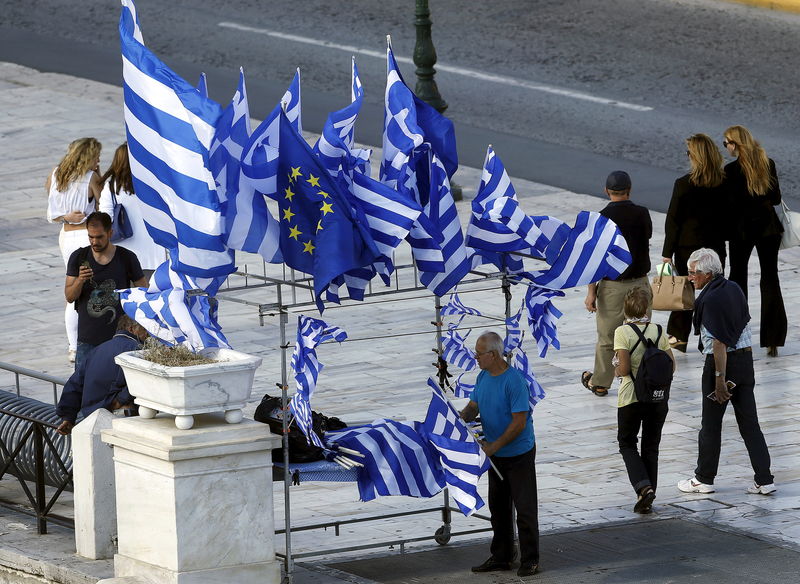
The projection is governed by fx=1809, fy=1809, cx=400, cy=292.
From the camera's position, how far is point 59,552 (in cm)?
1134

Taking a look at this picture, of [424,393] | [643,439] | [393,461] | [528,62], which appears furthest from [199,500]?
[528,62]

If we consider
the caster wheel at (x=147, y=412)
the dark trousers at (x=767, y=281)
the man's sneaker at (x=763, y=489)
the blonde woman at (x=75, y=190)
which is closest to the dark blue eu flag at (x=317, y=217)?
the caster wheel at (x=147, y=412)

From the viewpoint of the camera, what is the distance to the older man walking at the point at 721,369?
40.1ft

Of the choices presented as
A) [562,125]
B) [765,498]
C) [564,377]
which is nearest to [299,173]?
[765,498]

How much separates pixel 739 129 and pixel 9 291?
7567 mm

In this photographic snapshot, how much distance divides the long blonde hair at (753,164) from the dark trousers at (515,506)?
17.8 ft

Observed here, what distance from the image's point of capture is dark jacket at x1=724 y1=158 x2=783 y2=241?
1571 centimetres

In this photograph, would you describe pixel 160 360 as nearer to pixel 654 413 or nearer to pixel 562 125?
pixel 654 413

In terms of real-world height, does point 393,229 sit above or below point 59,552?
above

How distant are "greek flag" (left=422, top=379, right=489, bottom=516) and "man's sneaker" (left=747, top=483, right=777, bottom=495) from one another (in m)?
2.45

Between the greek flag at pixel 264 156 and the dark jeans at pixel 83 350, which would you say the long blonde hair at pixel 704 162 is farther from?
the greek flag at pixel 264 156

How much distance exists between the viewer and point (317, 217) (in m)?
10.3

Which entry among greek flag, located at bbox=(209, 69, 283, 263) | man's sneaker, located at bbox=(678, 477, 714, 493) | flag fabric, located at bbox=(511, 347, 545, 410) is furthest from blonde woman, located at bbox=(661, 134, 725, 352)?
greek flag, located at bbox=(209, 69, 283, 263)

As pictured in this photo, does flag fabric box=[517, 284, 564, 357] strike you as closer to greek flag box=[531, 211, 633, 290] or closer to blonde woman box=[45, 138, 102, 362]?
greek flag box=[531, 211, 633, 290]
